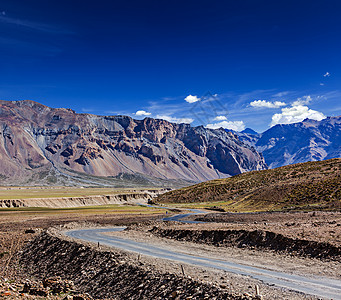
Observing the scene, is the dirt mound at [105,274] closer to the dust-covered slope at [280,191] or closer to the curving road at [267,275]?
the curving road at [267,275]

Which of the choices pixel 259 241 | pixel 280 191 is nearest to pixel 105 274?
pixel 259 241

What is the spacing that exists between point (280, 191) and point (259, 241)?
57.5m

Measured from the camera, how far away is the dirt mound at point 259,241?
25.9m

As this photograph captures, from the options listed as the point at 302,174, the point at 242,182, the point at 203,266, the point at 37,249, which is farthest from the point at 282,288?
the point at 242,182

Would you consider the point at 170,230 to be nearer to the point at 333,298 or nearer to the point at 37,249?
the point at 37,249

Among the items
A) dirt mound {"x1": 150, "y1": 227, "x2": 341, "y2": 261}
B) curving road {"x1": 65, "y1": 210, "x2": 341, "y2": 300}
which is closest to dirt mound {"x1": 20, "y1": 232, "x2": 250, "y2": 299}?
curving road {"x1": 65, "y1": 210, "x2": 341, "y2": 300}

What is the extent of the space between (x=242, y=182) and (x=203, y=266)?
94.2 m

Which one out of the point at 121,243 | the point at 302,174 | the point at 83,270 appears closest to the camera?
the point at 83,270

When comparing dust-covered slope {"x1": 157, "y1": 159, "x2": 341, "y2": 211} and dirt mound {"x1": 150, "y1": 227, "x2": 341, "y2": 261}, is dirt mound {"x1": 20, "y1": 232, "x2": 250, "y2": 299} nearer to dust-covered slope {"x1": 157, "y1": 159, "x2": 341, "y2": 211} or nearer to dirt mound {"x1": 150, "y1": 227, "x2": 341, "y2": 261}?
dirt mound {"x1": 150, "y1": 227, "x2": 341, "y2": 261}

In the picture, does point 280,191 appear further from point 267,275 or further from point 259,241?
point 267,275

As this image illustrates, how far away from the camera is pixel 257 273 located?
2177cm

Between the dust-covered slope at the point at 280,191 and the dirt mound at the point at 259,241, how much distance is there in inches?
1449

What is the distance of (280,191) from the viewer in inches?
3361

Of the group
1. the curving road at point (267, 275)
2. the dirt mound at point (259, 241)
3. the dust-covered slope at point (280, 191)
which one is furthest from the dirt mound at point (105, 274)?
the dust-covered slope at point (280, 191)
